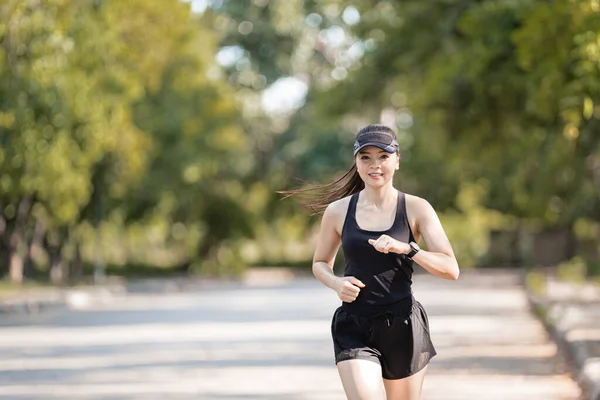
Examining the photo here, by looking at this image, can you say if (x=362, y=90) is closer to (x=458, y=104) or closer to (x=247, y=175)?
(x=458, y=104)

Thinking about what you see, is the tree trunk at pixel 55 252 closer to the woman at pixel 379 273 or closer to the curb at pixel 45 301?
the curb at pixel 45 301

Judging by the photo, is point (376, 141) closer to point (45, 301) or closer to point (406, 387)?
point (406, 387)

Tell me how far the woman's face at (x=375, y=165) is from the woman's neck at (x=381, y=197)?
72 mm

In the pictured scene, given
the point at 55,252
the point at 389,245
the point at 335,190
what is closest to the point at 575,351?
the point at 335,190

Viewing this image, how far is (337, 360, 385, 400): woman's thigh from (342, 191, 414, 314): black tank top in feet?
0.88

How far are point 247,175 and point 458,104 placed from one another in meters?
43.9

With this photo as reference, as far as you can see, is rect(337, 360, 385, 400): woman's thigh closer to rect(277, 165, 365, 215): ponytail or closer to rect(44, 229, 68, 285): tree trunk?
rect(277, 165, 365, 215): ponytail

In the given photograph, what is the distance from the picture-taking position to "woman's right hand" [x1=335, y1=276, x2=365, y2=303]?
23.6 ft

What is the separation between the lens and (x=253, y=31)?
3103 inches

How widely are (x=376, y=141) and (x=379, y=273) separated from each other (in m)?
0.62

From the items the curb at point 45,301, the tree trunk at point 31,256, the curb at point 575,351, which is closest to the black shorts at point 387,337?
the curb at point 575,351

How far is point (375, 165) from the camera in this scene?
738 cm

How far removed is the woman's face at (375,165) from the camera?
24.2 ft

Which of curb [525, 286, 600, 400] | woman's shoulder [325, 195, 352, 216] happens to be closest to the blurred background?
woman's shoulder [325, 195, 352, 216]
